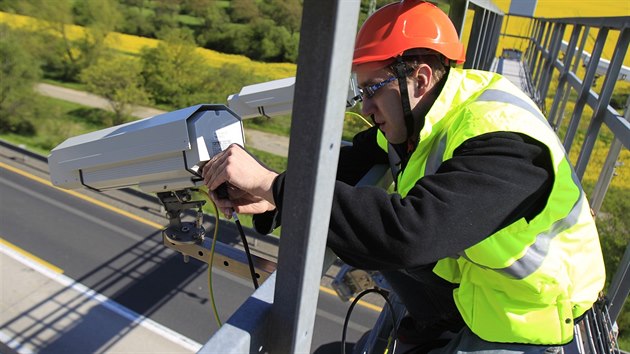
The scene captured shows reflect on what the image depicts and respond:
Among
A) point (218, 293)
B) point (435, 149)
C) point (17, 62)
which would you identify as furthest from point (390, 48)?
point (17, 62)

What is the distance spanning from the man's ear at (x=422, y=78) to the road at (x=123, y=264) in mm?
8212

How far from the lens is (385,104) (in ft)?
5.25

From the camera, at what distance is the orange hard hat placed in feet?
4.94

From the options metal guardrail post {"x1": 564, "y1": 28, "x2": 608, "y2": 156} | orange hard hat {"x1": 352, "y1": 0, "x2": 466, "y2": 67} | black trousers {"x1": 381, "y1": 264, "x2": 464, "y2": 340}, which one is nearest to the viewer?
orange hard hat {"x1": 352, "y1": 0, "x2": 466, "y2": 67}

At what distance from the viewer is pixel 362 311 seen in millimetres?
9891

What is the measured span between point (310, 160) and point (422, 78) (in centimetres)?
93

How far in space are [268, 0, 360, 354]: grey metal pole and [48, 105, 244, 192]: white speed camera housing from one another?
35.0 inches

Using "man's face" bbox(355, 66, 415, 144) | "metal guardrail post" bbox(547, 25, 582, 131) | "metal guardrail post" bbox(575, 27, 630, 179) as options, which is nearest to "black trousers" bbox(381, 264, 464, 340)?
"man's face" bbox(355, 66, 415, 144)

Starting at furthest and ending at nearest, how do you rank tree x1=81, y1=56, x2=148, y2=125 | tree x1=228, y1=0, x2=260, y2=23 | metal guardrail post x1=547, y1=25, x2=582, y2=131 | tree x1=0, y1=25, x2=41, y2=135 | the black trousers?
1. tree x1=228, y1=0, x2=260, y2=23
2. tree x1=81, y1=56, x2=148, y2=125
3. tree x1=0, y1=25, x2=41, y2=135
4. metal guardrail post x1=547, y1=25, x2=582, y2=131
5. the black trousers

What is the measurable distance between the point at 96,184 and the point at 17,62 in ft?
98.3

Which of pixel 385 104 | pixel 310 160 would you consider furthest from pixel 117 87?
pixel 310 160

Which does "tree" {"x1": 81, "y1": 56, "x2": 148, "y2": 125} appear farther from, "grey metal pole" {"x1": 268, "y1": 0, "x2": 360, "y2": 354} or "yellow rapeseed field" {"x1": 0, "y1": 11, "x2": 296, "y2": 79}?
"grey metal pole" {"x1": 268, "y1": 0, "x2": 360, "y2": 354}

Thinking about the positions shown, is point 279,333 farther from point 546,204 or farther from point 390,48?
point 390,48

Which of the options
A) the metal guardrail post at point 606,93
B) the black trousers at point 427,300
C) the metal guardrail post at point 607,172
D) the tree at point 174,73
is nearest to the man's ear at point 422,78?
the black trousers at point 427,300
